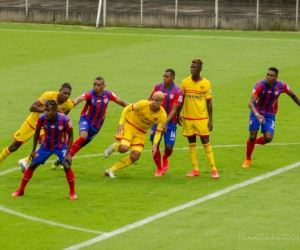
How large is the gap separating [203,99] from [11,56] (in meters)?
18.5

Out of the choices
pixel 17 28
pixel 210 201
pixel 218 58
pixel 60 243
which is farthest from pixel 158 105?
pixel 17 28

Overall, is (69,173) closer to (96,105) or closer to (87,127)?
(87,127)

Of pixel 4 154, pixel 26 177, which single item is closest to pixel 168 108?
pixel 4 154

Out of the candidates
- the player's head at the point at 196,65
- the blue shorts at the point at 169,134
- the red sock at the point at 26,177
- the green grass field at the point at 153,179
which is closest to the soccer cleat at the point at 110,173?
the green grass field at the point at 153,179

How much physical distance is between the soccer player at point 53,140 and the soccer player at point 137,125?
5.30ft

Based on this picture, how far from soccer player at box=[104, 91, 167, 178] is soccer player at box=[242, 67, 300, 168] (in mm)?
2191

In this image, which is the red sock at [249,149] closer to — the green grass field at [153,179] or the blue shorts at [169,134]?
the green grass field at [153,179]

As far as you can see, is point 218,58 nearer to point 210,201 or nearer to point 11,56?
point 11,56

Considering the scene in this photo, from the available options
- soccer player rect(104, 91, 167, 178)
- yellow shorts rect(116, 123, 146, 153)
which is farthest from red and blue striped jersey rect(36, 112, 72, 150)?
yellow shorts rect(116, 123, 146, 153)

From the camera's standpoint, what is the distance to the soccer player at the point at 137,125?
18.0m

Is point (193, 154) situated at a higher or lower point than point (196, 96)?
lower

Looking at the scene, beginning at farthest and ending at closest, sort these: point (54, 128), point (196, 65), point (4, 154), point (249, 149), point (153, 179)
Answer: point (249, 149), point (4, 154), point (153, 179), point (196, 65), point (54, 128)

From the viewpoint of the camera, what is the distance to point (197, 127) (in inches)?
725

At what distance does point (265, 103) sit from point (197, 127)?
2.07m
